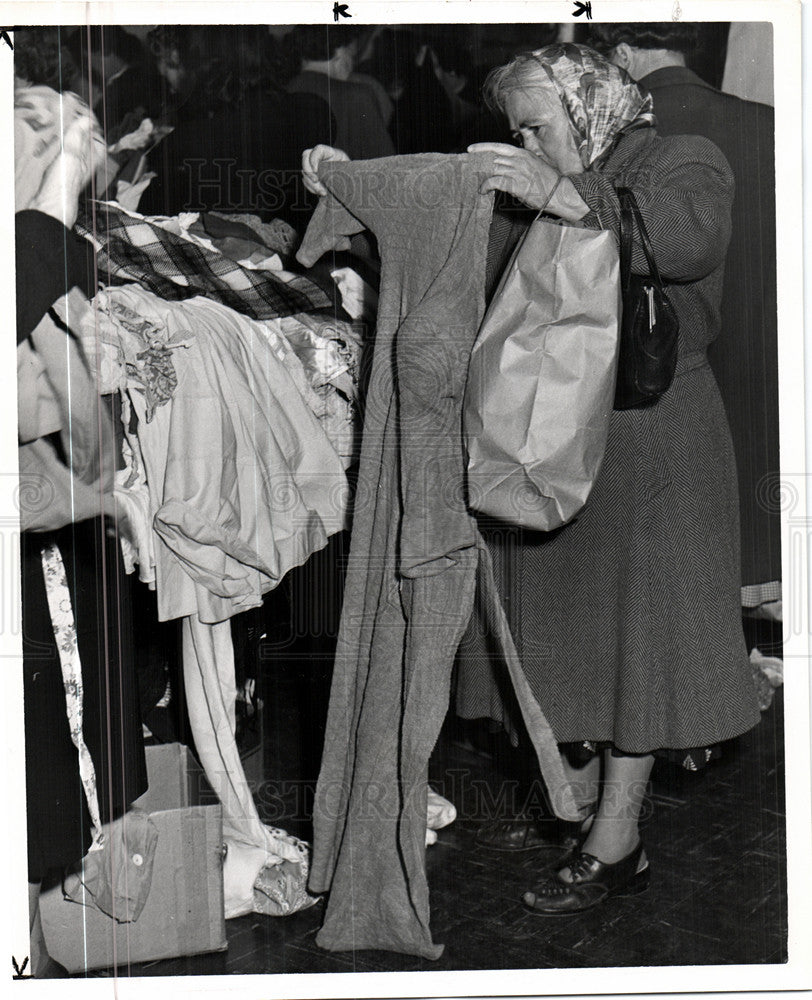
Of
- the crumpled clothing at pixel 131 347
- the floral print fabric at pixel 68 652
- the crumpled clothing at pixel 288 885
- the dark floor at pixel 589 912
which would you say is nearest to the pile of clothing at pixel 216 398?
the crumpled clothing at pixel 131 347

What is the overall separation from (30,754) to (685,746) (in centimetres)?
92

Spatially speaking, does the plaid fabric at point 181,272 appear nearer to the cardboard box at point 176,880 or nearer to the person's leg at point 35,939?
the cardboard box at point 176,880

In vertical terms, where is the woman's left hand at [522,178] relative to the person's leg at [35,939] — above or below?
above

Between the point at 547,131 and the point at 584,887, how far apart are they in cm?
105

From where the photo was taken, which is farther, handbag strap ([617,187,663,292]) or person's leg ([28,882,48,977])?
person's leg ([28,882,48,977])

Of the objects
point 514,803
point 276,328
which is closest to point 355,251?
point 276,328

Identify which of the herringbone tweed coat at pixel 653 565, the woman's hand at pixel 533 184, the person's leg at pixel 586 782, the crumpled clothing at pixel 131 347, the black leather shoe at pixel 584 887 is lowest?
the black leather shoe at pixel 584 887

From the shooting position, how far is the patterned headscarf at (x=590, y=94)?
184cm

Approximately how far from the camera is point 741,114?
188 centimetres

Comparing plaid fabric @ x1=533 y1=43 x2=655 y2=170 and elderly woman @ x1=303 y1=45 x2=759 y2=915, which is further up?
plaid fabric @ x1=533 y1=43 x2=655 y2=170

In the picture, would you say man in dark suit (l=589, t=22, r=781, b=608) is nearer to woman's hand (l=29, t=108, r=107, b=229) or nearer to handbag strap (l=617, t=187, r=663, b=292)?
handbag strap (l=617, t=187, r=663, b=292)

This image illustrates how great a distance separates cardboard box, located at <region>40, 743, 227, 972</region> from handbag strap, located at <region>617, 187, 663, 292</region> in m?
0.90

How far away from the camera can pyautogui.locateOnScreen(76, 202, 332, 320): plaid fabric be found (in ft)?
6.08

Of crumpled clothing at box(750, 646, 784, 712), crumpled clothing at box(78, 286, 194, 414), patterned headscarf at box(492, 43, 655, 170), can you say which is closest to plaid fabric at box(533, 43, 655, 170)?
patterned headscarf at box(492, 43, 655, 170)
